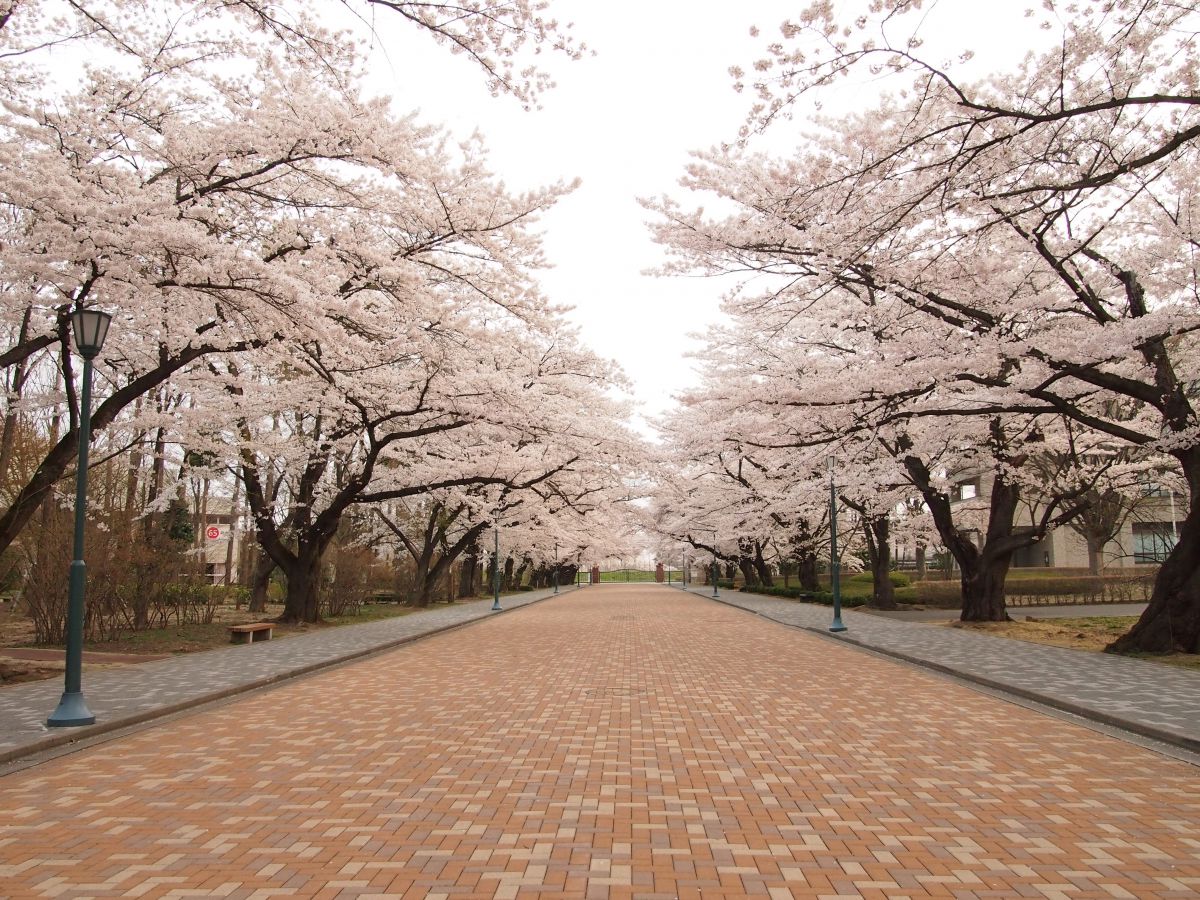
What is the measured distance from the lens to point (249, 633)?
16.3m

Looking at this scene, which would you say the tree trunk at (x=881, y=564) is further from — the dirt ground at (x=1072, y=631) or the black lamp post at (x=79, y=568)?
the black lamp post at (x=79, y=568)

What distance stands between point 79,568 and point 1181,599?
15.3m

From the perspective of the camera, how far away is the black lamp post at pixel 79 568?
7.84 meters

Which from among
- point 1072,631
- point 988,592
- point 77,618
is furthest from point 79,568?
point 988,592

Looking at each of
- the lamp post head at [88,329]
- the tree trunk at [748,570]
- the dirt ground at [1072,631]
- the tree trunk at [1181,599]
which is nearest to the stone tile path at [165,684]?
the lamp post head at [88,329]

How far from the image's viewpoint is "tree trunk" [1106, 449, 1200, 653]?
12.5 m

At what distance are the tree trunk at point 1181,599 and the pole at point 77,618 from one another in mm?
14569

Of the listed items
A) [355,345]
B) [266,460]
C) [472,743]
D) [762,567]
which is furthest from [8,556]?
[762,567]

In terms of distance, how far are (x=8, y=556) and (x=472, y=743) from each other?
805 inches

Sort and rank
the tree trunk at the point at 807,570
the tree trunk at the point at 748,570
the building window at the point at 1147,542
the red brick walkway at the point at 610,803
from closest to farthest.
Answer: the red brick walkway at the point at 610,803
the tree trunk at the point at 807,570
the building window at the point at 1147,542
the tree trunk at the point at 748,570

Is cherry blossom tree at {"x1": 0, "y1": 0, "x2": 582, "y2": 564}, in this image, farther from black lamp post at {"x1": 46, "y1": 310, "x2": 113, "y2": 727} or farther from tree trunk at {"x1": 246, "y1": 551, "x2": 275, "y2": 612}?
tree trunk at {"x1": 246, "y1": 551, "x2": 275, "y2": 612}

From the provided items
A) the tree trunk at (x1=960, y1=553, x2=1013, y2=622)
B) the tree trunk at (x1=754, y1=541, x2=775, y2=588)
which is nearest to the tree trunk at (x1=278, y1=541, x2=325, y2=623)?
the tree trunk at (x1=960, y1=553, x2=1013, y2=622)

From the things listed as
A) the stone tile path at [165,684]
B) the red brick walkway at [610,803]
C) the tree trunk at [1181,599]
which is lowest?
the stone tile path at [165,684]

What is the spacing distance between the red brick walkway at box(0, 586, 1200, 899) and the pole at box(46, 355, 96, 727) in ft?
2.43
